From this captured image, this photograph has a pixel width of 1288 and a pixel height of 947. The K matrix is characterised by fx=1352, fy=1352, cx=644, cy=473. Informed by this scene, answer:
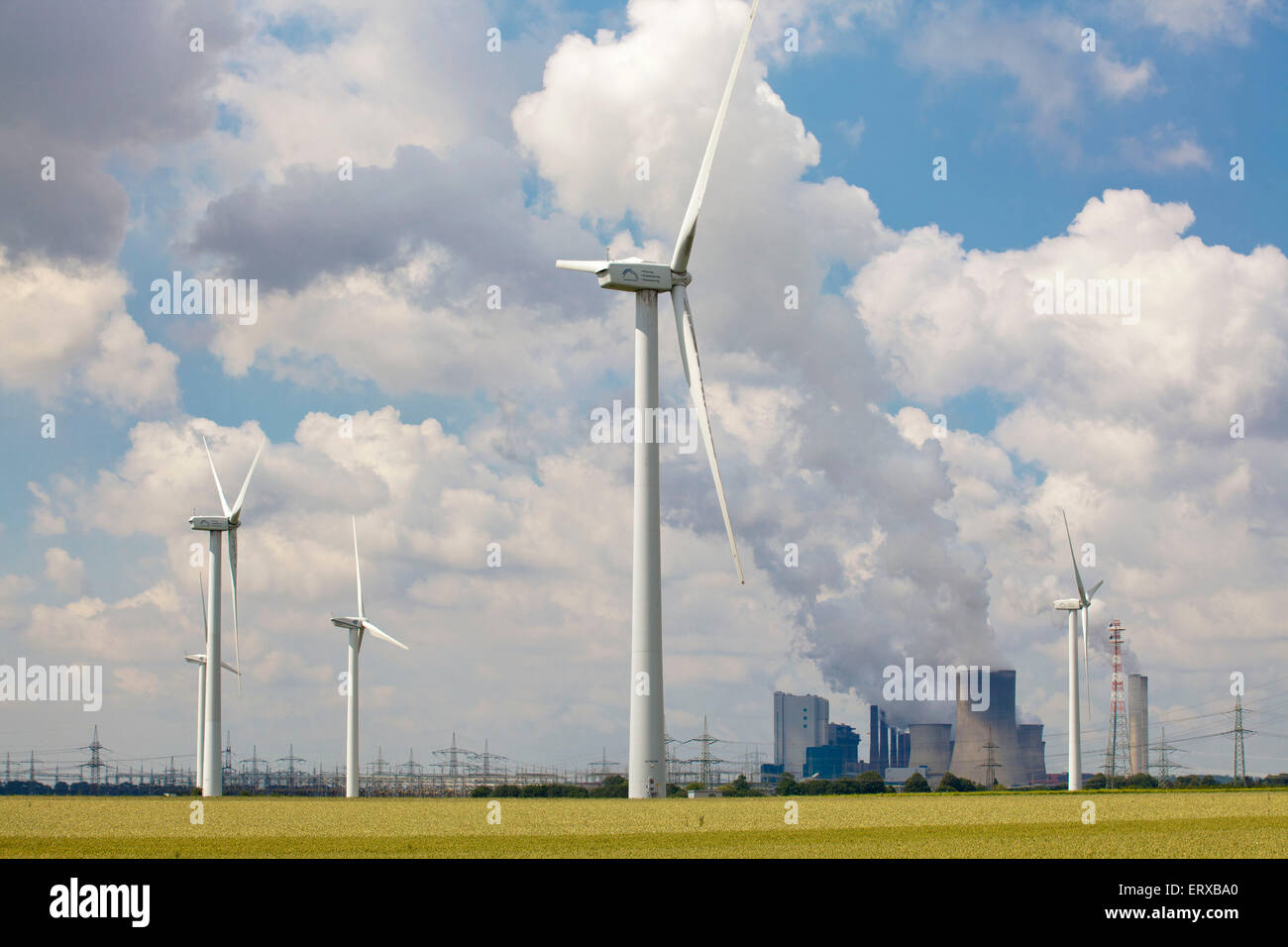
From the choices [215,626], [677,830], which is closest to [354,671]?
[215,626]

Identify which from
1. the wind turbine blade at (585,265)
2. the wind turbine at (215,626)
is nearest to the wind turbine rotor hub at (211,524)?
the wind turbine at (215,626)

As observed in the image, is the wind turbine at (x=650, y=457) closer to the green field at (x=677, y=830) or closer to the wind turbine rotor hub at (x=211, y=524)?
the green field at (x=677, y=830)

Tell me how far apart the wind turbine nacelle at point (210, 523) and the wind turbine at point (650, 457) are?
50.6 m

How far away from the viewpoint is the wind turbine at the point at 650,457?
2675 inches

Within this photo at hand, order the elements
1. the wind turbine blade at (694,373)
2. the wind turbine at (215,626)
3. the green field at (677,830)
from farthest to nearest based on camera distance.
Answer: the wind turbine at (215,626) → the wind turbine blade at (694,373) → the green field at (677,830)

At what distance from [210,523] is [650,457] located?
56.1 metres

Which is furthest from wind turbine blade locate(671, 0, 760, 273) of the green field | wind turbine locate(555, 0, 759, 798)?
the green field

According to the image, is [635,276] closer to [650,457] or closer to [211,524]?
[650,457]

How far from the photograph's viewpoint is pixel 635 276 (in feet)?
242
